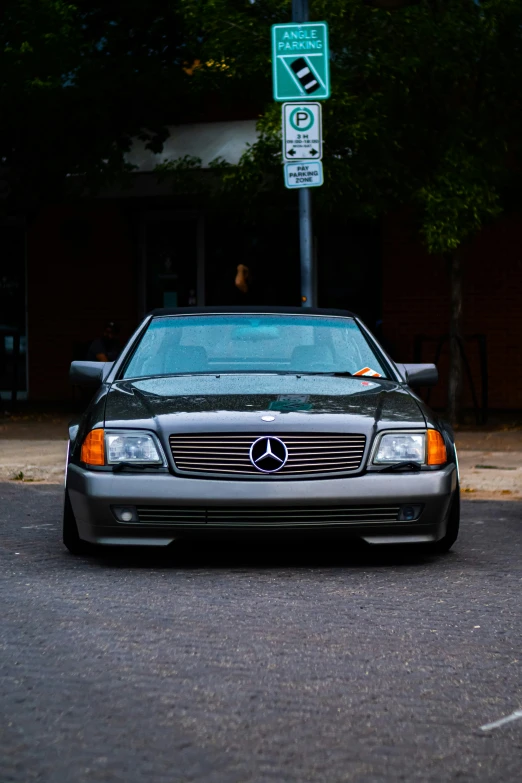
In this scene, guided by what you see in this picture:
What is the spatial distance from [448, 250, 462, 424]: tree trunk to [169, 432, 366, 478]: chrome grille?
9.84 meters

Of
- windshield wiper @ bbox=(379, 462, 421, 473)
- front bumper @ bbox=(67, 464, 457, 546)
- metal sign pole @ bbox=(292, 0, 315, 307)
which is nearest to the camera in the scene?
front bumper @ bbox=(67, 464, 457, 546)

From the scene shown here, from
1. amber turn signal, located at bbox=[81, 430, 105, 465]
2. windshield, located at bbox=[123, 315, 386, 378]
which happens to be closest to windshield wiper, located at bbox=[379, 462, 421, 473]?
windshield, located at bbox=[123, 315, 386, 378]

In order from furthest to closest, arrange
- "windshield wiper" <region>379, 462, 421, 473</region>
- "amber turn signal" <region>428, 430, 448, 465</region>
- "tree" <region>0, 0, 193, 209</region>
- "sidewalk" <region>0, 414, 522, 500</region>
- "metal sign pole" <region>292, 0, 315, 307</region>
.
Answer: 1. "tree" <region>0, 0, 193, 209</region>
2. "metal sign pole" <region>292, 0, 315, 307</region>
3. "sidewalk" <region>0, 414, 522, 500</region>
4. "amber turn signal" <region>428, 430, 448, 465</region>
5. "windshield wiper" <region>379, 462, 421, 473</region>

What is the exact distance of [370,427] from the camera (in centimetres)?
730

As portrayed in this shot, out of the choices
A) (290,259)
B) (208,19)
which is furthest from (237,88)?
(290,259)

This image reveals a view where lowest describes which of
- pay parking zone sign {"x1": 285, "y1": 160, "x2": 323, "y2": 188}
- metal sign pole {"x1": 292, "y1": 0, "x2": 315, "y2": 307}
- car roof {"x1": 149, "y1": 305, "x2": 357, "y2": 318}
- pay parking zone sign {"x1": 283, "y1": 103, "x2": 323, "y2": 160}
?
car roof {"x1": 149, "y1": 305, "x2": 357, "y2": 318}

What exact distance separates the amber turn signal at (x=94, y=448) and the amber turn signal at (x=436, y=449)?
1.61 m

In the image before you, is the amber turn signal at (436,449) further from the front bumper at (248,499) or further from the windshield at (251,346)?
the windshield at (251,346)

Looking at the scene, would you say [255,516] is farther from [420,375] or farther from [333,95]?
[333,95]

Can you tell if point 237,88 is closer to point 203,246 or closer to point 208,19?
point 208,19

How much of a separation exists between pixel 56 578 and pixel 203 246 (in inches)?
605

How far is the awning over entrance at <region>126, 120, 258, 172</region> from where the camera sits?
1884 cm

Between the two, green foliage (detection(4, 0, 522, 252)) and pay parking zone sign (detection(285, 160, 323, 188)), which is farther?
green foliage (detection(4, 0, 522, 252))

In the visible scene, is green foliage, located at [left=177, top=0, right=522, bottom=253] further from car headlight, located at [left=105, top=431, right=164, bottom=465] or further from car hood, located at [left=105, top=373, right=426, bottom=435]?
car headlight, located at [left=105, top=431, right=164, bottom=465]
